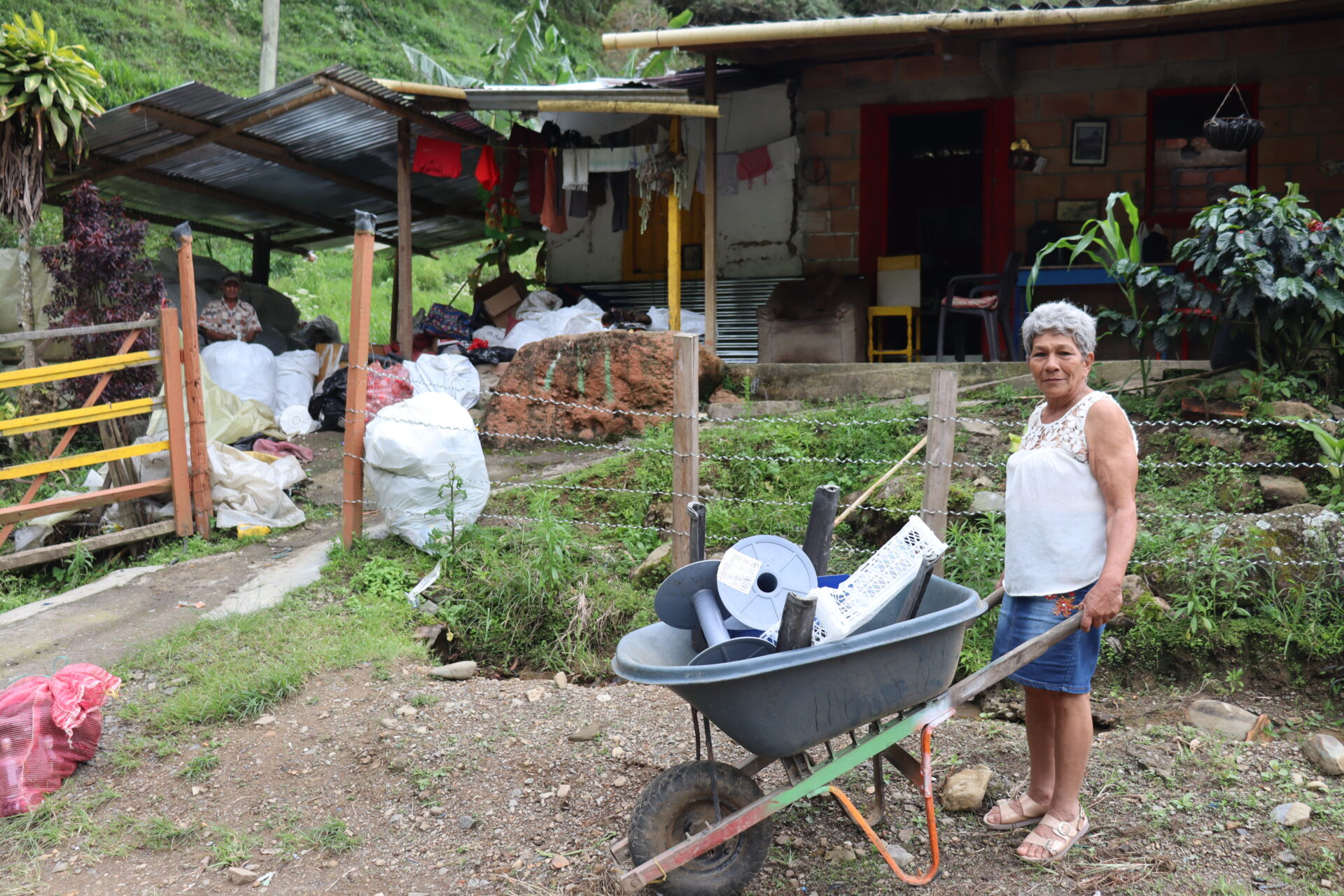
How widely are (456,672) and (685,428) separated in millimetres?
1588

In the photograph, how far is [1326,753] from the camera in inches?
133

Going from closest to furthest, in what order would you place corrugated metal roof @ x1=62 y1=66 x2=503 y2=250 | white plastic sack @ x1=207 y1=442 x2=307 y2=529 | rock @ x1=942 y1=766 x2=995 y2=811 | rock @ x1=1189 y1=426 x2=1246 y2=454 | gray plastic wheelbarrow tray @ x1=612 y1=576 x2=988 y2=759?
1. gray plastic wheelbarrow tray @ x1=612 y1=576 x2=988 y2=759
2. rock @ x1=942 y1=766 x2=995 y2=811
3. rock @ x1=1189 y1=426 x2=1246 y2=454
4. white plastic sack @ x1=207 y1=442 x2=307 y2=529
5. corrugated metal roof @ x1=62 y1=66 x2=503 y2=250

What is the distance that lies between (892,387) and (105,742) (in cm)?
598

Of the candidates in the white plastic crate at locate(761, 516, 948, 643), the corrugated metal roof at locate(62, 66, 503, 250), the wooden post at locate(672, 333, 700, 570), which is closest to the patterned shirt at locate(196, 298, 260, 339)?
the corrugated metal roof at locate(62, 66, 503, 250)

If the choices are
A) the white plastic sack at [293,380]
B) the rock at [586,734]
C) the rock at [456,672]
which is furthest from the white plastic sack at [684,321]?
the rock at [586,734]

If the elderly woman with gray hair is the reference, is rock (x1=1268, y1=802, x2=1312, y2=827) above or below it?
below

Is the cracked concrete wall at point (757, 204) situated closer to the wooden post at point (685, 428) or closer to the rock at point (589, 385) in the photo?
the rock at point (589, 385)

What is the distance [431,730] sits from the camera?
12.5 feet

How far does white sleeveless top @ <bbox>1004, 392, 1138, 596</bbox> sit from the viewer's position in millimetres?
2768

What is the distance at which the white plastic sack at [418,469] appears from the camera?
5613 millimetres

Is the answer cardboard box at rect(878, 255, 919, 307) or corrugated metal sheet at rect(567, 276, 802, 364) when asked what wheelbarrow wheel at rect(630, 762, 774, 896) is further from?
cardboard box at rect(878, 255, 919, 307)

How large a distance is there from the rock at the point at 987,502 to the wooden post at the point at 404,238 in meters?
6.22

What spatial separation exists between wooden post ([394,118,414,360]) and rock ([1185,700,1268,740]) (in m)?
7.69

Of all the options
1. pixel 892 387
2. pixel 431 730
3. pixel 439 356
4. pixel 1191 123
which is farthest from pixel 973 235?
pixel 431 730
